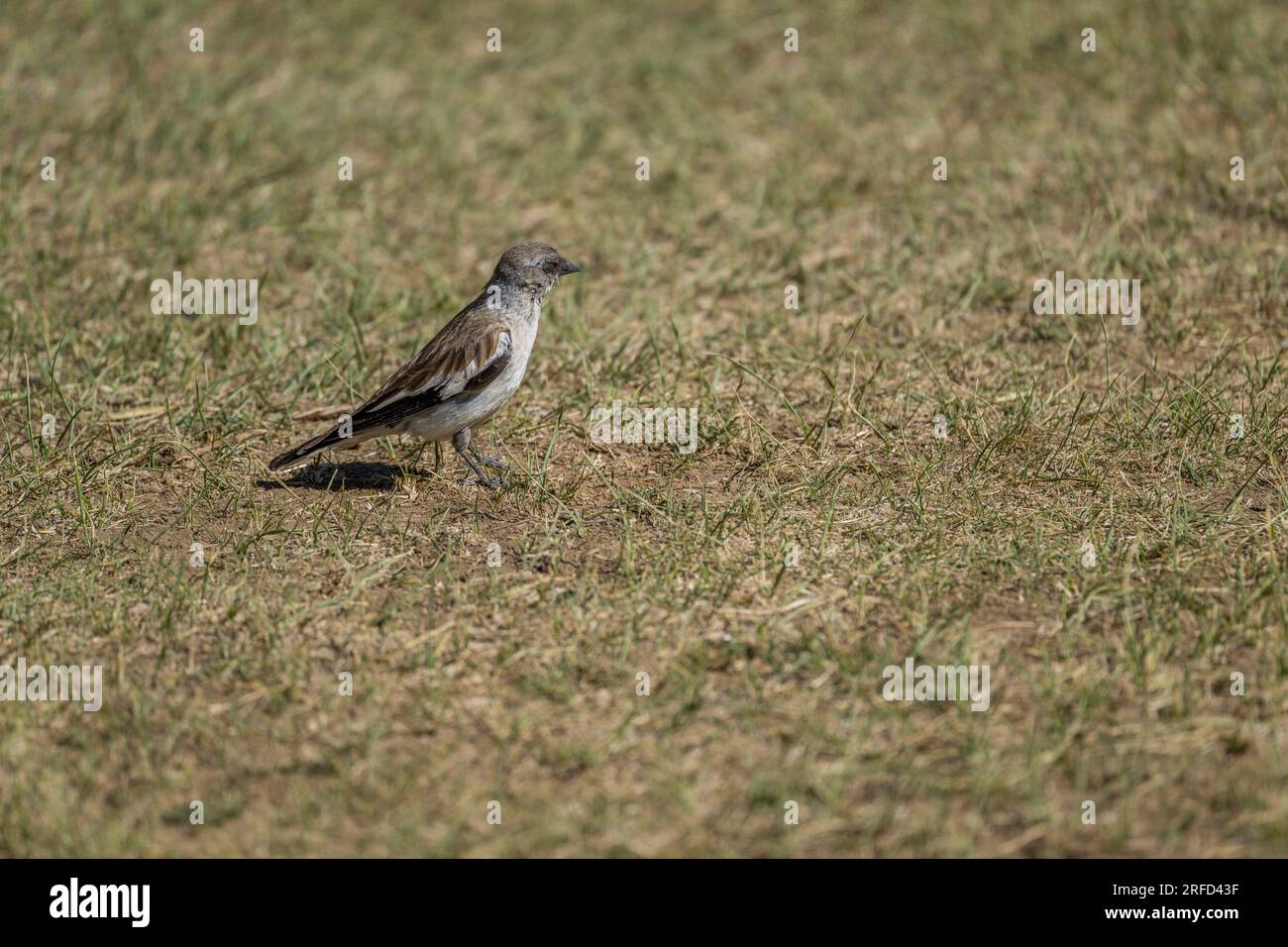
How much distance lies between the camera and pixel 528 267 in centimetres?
793

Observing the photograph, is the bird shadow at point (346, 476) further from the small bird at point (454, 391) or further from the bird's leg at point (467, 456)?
the bird's leg at point (467, 456)

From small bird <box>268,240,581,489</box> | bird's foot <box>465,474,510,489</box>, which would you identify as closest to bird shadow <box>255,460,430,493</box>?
small bird <box>268,240,581,489</box>

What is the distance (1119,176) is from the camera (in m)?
10.7

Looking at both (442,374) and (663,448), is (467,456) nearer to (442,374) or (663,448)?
(442,374)

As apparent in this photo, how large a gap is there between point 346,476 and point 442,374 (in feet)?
2.60

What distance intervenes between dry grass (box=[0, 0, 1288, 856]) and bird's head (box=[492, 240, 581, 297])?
0.79 m

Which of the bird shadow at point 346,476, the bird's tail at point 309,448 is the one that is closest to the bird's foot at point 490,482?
the bird shadow at point 346,476

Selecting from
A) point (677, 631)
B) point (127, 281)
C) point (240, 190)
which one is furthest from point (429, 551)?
point (240, 190)

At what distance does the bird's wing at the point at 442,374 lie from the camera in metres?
7.47

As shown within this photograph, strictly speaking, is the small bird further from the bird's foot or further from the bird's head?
the bird's head

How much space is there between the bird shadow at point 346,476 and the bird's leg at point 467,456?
35 centimetres

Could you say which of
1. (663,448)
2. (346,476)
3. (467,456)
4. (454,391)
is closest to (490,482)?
(467,456)

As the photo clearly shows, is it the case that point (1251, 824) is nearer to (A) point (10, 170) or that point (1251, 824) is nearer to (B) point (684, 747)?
(B) point (684, 747)

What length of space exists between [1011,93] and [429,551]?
7.36 m
